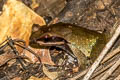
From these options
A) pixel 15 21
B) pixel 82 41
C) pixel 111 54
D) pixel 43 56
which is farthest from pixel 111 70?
pixel 15 21

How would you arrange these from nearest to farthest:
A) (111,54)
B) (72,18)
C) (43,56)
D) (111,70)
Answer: (111,70)
(111,54)
(43,56)
(72,18)

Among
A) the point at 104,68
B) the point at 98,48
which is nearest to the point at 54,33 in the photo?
the point at 98,48

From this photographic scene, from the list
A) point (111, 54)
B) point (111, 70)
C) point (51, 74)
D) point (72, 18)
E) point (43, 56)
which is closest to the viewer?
point (111, 70)

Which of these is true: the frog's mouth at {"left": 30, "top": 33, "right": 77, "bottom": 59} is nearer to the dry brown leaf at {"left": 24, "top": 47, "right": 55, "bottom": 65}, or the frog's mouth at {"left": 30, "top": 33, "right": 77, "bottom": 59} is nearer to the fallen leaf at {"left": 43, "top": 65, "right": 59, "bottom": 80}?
the dry brown leaf at {"left": 24, "top": 47, "right": 55, "bottom": 65}

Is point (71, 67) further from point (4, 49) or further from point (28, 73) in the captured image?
point (4, 49)

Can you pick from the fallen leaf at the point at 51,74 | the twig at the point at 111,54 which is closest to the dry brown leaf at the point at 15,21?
the fallen leaf at the point at 51,74

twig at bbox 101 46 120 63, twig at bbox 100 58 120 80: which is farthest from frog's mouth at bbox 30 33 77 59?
twig at bbox 100 58 120 80

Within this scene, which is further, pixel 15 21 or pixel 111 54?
pixel 15 21

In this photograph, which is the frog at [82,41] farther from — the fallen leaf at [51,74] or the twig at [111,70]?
the twig at [111,70]

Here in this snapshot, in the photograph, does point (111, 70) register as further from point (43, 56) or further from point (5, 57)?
point (5, 57)
